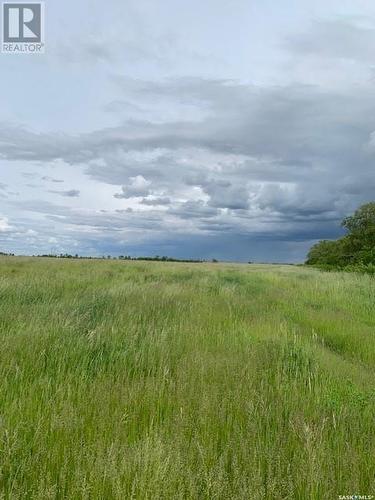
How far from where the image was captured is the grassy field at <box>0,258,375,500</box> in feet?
7.18

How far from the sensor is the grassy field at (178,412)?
7.18ft

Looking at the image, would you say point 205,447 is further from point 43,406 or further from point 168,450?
point 43,406

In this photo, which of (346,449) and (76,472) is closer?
(76,472)

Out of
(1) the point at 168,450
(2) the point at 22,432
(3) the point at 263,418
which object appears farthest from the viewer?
(3) the point at 263,418

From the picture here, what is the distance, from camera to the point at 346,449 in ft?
8.70

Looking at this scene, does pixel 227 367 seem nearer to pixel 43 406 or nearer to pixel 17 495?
pixel 43 406

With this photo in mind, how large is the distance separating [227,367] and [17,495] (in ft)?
8.20

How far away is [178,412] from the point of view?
3.04m

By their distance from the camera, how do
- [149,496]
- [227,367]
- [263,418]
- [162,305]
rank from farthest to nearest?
[162,305] < [227,367] < [263,418] < [149,496]

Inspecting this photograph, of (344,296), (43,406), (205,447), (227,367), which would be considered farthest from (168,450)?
(344,296)

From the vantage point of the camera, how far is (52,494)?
6.50 feet

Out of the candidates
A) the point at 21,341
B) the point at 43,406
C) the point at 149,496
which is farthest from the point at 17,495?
the point at 21,341

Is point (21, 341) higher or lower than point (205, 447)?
higher

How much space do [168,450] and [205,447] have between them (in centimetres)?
25
